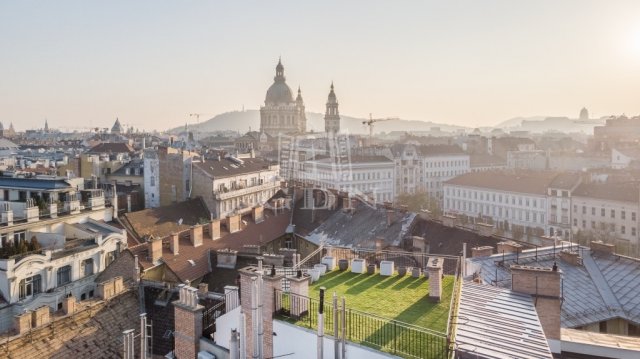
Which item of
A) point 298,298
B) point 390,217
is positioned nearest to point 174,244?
point 390,217

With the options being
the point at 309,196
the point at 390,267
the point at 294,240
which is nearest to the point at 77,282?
the point at 294,240

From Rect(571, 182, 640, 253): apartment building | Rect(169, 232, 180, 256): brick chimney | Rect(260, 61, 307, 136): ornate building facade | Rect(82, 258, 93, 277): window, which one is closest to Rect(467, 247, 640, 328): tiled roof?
Rect(169, 232, 180, 256): brick chimney

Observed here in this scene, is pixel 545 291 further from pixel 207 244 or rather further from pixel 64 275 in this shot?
pixel 64 275

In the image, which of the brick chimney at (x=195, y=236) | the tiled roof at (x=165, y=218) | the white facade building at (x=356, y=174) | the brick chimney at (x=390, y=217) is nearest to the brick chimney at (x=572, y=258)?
the brick chimney at (x=390, y=217)

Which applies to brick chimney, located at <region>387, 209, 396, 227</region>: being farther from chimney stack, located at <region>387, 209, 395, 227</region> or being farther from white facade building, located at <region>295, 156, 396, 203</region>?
white facade building, located at <region>295, 156, 396, 203</region>

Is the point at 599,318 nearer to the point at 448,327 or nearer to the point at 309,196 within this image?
the point at 448,327

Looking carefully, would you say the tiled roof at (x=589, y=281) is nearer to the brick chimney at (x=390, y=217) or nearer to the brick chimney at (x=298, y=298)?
the brick chimney at (x=298, y=298)
